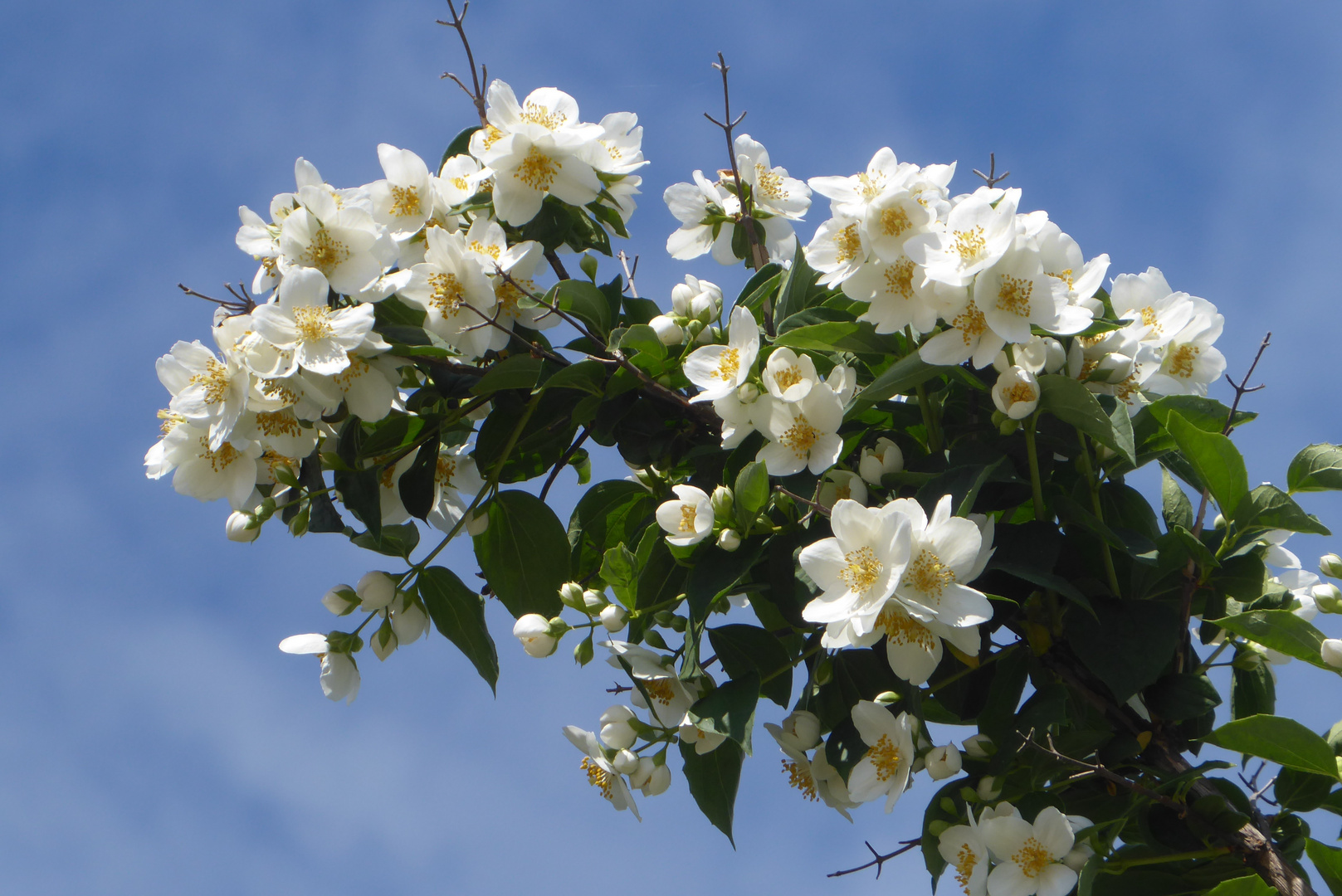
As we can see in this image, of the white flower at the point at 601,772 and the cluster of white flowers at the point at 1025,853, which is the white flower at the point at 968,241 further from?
the white flower at the point at 601,772

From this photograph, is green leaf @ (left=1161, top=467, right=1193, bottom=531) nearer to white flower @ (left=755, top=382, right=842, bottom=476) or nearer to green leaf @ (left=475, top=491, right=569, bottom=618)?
white flower @ (left=755, top=382, right=842, bottom=476)

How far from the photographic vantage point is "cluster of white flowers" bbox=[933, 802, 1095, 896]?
3.75ft

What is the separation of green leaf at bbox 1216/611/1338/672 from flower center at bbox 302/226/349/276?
1.16 m

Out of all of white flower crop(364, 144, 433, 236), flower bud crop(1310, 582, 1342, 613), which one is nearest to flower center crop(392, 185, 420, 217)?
white flower crop(364, 144, 433, 236)

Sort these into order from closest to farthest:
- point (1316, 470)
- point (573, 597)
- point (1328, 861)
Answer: point (1328, 861) < point (1316, 470) < point (573, 597)

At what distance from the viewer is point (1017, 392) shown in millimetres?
1183

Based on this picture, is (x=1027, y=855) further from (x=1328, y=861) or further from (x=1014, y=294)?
(x=1014, y=294)

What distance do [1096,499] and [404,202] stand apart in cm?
104

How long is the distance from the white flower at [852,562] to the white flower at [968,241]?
0.28 metres

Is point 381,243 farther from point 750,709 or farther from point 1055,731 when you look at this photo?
point 1055,731

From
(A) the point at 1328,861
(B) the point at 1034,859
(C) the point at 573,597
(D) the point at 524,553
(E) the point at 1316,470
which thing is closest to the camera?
(A) the point at 1328,861

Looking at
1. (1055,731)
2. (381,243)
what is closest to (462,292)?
(381,243)

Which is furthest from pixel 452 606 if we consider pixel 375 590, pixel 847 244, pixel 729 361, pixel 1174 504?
pixel 1174 504

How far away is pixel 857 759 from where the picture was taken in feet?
4.21
